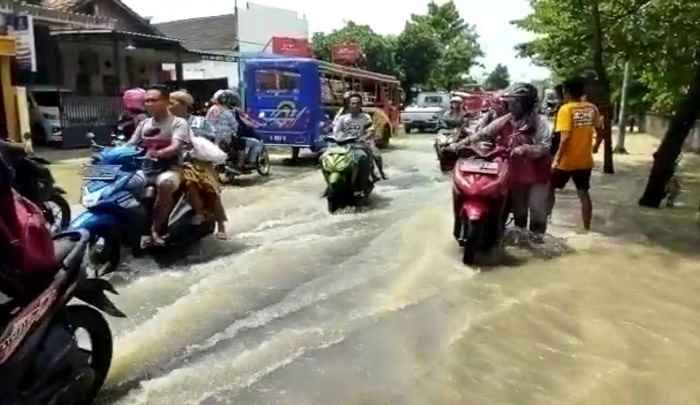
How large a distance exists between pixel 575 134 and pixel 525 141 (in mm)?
927

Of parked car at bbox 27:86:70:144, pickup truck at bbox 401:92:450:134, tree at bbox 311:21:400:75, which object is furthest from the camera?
tree at bbox 311:21:400:75

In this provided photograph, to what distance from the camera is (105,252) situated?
6.25 m

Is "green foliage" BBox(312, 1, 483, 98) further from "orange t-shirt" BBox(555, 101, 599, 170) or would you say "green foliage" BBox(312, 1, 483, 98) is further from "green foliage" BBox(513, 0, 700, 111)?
"orange t-shirt" BBox(555, 101, 599, 170)

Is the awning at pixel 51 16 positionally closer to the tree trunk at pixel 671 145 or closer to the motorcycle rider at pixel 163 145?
the motorcycle rider at pixel 163 145

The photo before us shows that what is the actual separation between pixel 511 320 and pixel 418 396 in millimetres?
1447

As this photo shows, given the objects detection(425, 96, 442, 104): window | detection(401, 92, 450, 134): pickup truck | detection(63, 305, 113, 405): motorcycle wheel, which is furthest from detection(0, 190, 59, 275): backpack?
detection(425, 96, 442, 104): window

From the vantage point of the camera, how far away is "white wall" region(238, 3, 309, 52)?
1290 inches

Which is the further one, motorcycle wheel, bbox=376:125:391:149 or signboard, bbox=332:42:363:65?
signboard, bbox=332:42:363:65

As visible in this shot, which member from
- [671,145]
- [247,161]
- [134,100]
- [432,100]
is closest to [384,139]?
[247,161]

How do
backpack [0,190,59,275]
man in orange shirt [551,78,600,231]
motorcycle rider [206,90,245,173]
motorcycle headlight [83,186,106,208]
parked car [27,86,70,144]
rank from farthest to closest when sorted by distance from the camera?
parked car [27,86,70,144] → motorcycle rider [206,90,245,173] → man in orange shirt [551,78,600,231] → motorcycle headlight [83,186,106,208] → backpack [0,190,59,275]

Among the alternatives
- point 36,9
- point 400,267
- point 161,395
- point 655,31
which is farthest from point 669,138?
point 36,9

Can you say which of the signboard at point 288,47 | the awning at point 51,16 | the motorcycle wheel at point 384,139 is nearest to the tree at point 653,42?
the motorcycle wheel at point 384,139

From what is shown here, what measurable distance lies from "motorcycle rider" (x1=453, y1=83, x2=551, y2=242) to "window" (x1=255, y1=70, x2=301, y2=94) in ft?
28.5

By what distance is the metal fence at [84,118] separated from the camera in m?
17.7
